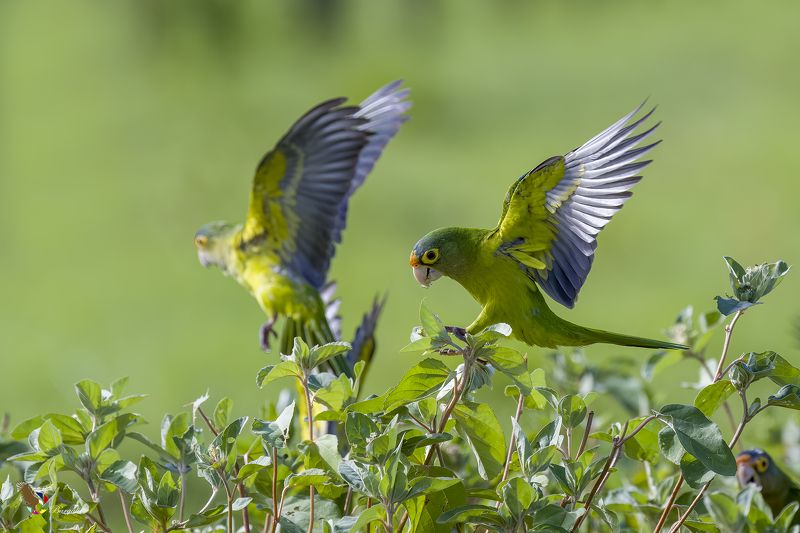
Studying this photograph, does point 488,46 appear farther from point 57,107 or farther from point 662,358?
point 662,358

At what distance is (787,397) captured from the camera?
905 millimetres

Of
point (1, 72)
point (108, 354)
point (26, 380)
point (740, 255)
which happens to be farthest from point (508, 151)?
point (1, 72)

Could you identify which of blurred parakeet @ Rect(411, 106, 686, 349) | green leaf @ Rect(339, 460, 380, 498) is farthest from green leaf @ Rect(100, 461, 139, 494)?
blurred parakeet @ Rect(411, 106, 686, 349)

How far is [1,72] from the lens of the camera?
270 inches

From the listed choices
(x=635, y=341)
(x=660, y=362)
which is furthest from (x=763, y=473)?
(x=635, y=341)

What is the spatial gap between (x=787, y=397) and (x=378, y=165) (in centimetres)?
494

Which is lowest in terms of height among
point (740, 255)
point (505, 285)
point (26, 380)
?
point (26, 380)

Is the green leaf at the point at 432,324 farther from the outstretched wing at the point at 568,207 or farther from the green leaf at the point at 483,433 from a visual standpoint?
the outstretched wing at the point at 568,207

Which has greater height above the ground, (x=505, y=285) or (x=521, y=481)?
(x=505, y=285)

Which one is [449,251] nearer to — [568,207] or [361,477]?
[568,207]

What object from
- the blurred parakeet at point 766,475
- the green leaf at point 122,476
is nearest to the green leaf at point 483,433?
the green leaf at point 122,476

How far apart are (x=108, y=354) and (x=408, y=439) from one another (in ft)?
12.4

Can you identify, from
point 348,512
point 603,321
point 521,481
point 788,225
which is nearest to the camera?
point 521,481

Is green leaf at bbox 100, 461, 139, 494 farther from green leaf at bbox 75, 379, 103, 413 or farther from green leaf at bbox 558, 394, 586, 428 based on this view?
green leaf at bbox 558, 394, 586, 428
